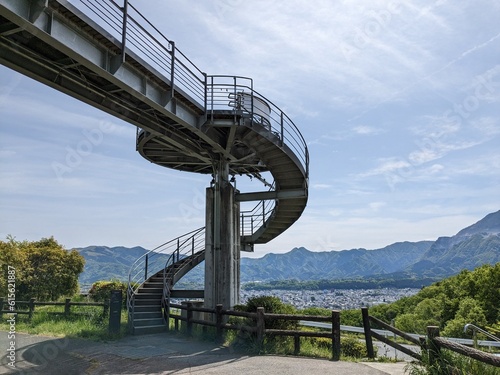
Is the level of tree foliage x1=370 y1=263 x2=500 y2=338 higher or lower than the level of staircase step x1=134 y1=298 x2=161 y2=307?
lower

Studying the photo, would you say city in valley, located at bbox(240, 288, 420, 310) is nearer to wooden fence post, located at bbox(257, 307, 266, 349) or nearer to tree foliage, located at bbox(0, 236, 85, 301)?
wooden fence post, located at bbox(257, 307, 266, 349)

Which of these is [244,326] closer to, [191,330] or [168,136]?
[191,330]

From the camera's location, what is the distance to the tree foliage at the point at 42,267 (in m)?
25.2

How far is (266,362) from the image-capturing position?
9.51m

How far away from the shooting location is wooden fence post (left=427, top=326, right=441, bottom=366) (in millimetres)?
7153

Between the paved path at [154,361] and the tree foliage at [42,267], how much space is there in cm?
1394

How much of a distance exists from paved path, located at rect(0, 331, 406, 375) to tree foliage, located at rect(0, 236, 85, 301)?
13937mm

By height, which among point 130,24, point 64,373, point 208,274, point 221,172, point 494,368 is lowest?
point 64,373

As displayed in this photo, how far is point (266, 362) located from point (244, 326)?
6.76 ft

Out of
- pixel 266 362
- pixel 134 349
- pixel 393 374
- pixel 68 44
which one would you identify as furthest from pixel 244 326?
pixel 68 44

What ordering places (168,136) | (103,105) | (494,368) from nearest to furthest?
(494,368) → (103,105) → (168,136)

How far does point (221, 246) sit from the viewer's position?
17031mm

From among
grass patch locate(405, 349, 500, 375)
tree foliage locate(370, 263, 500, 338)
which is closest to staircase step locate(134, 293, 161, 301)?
grass patch locate(405, 349, 500, 375)

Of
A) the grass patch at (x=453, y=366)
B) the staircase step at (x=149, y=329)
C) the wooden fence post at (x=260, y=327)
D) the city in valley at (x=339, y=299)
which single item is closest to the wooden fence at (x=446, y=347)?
the grass patch at (x=453, y=366)
